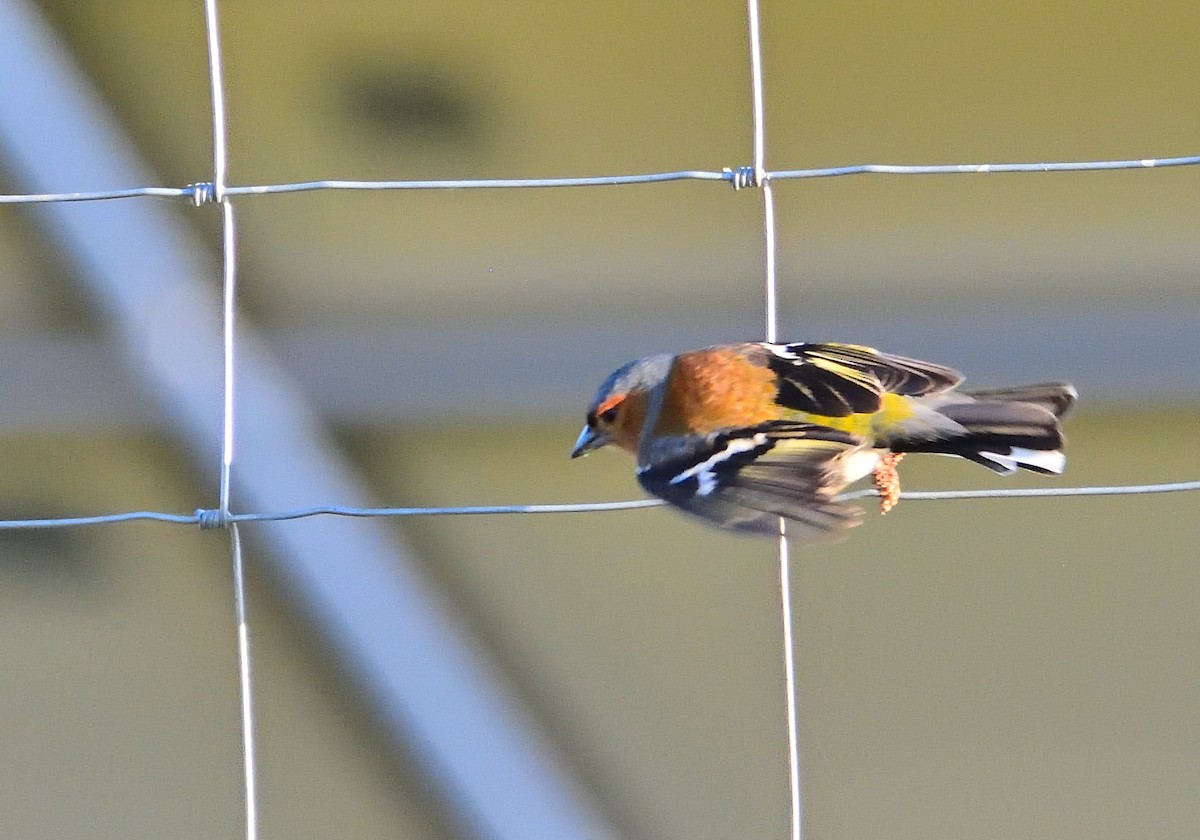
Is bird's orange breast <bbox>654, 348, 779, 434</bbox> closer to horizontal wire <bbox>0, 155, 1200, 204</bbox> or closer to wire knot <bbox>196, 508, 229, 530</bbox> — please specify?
horizontal wire <bbox>0, 155, 1200, 204</bbox>

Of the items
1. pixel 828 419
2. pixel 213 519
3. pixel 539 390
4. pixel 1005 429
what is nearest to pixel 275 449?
pixel 539 390

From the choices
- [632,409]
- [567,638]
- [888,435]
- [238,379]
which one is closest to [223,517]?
[632,409]

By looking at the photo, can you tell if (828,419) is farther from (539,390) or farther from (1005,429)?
(539,390)

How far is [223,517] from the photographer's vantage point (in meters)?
1.55

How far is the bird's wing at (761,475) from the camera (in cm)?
143

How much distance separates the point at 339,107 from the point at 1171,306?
5.59ft

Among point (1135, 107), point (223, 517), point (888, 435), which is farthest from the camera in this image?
point (1135, 107)

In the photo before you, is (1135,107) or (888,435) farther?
(1135,107)

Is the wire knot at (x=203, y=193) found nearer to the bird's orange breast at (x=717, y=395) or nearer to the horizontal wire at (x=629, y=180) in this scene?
the horizontal wire at (x=629, y=180)

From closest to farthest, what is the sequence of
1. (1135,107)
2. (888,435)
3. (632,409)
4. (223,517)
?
(223,517)
(888,435)
(632,409)
(1135,107)

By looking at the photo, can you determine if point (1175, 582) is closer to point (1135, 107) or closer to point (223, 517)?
point (1135, 107)

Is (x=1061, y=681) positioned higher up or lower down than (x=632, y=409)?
lower down

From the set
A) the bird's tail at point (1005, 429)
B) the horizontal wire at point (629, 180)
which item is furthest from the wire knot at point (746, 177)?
the bird's tail at point (1005, 429)

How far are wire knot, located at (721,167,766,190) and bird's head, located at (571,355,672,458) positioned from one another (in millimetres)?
471
